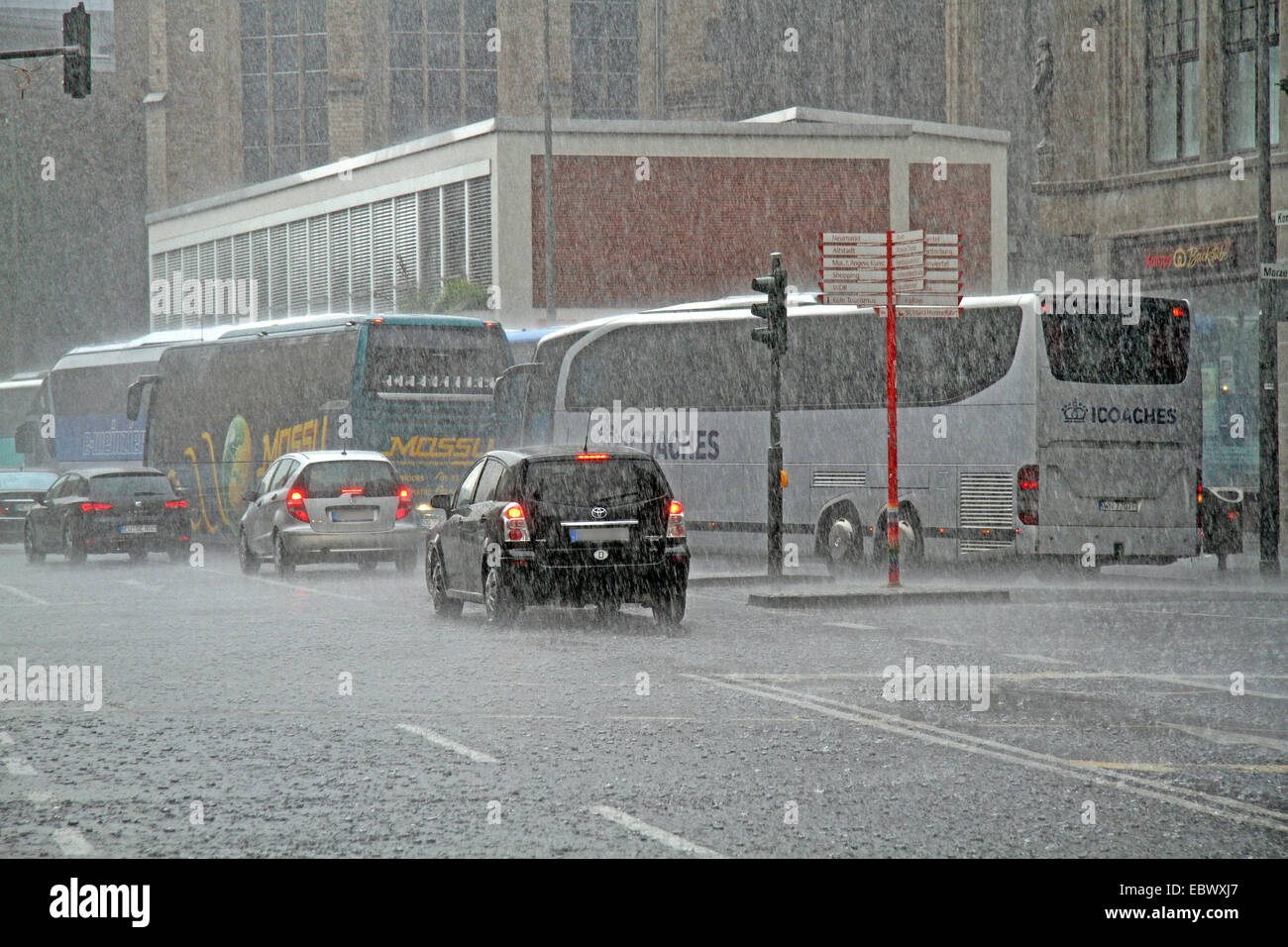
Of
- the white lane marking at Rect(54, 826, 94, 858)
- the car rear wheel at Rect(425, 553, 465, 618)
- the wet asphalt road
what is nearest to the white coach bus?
the wet asphalt road

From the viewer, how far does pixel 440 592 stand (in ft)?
57.4

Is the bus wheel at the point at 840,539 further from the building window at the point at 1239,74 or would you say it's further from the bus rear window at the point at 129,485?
the bus rear window at the point at 129,485

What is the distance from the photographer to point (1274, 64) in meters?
28.2

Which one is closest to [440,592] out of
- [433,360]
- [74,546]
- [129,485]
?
[433,360]

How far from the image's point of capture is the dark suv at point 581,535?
15.6m

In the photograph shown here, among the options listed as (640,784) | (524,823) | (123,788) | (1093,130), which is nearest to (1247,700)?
(640,784)

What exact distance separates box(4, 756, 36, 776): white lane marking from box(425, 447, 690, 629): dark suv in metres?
7.03

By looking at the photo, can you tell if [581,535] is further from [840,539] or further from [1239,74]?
[1239,74]

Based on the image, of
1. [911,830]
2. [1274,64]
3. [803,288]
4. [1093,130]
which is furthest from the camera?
[803,288]

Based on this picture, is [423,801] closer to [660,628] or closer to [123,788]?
[123,788]

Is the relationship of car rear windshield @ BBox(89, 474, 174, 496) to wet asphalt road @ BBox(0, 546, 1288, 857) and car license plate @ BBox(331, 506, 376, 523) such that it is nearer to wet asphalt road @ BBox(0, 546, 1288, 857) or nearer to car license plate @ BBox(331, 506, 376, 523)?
car license plate @ BBox(331, 506, 376, 523)

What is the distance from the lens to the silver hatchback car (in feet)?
75.8

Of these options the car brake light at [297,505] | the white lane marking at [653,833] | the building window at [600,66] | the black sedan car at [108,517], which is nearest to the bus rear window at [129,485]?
the black sedan car at [108,517]

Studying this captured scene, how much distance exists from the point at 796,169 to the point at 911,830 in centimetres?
4325
